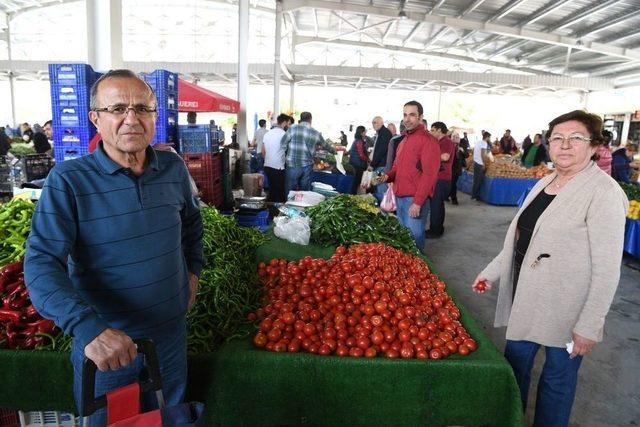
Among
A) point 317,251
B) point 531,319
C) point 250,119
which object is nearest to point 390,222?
point 317,251

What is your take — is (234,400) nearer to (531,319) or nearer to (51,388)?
(51,388)

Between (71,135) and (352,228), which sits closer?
(71,135)

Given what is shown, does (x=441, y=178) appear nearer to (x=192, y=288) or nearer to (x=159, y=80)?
(x=159, y=80)

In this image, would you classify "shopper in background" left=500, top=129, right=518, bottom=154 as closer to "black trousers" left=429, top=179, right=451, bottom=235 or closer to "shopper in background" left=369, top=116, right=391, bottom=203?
"shopper in background" left=369, top=116, right=391, bottom=203

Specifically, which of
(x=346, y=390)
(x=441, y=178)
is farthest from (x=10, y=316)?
(x=441, y=178)

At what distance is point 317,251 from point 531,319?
7.69 ft

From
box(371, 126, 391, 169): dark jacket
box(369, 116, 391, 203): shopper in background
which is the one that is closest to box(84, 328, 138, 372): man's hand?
box(369, 116, 391, 203): shopper in background

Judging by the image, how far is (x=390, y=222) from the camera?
16.2 ft

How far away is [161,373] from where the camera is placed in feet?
6.12

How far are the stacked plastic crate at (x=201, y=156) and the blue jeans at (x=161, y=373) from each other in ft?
11.7

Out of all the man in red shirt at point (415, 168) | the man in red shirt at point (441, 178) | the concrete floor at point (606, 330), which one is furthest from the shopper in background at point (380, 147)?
the man in red shirt at point (415, 168)

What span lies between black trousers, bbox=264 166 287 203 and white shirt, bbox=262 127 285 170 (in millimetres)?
114

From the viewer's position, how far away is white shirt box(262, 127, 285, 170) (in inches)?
328

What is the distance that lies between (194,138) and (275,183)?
334cm
